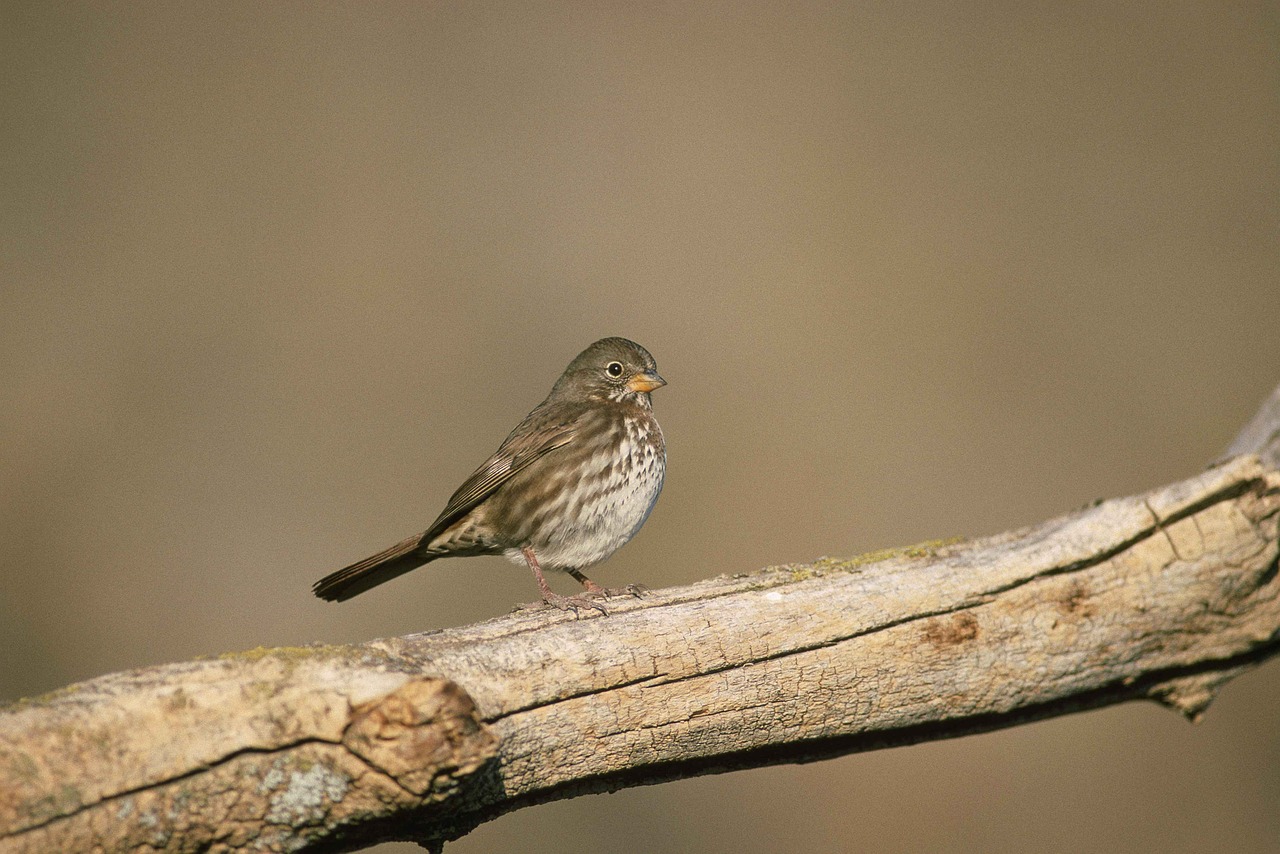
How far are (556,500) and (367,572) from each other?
104 cm

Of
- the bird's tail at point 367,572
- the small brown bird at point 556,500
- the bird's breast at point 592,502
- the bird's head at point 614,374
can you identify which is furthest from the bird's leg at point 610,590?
the bird's head at point 614,374

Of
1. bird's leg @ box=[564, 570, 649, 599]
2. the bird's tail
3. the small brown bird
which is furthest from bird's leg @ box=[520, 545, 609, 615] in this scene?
the bird's tail

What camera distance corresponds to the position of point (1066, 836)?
9023 millimetres

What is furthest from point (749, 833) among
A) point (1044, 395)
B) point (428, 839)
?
point (428, 839)

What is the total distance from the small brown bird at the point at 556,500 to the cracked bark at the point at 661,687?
4.59 ft

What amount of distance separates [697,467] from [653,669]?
6.52 meters

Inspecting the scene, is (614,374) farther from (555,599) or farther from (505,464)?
(555,599)

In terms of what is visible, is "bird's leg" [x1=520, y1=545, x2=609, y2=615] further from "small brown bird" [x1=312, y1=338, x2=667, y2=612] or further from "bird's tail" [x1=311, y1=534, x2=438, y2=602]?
"bird's tail" [x1=311, y1=534, x2=438, y2=602]

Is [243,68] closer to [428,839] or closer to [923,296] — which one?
[923,296]

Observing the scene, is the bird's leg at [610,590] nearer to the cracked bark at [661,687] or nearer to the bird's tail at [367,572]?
the cracked bark at [661,687]

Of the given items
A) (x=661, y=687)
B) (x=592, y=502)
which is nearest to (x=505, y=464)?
(x=592, y=502)

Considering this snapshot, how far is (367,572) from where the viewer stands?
561 centimetres

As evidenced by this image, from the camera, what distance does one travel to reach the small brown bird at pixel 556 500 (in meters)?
6.03

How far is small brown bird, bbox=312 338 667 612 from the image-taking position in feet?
19.8
